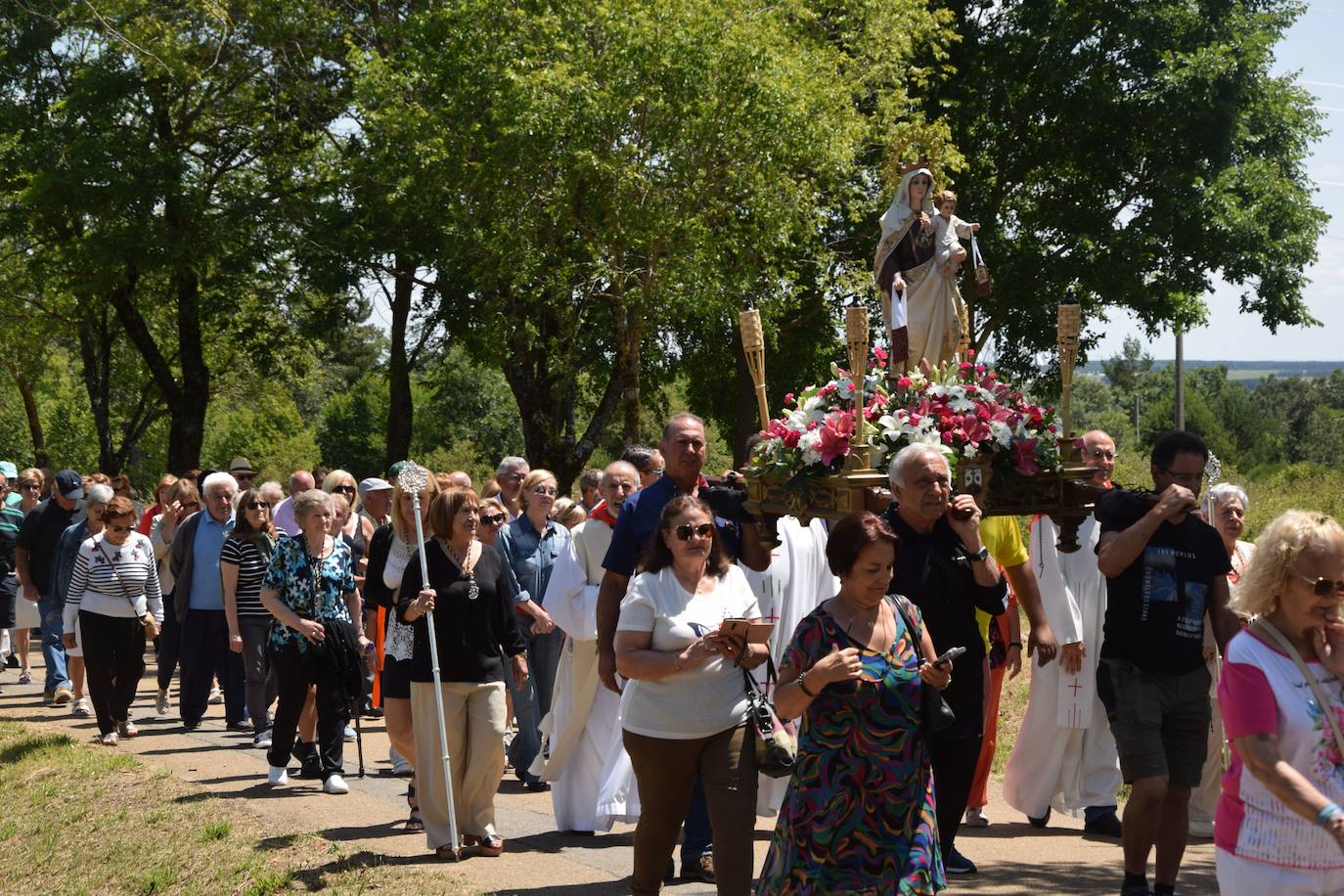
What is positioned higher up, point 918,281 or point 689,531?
point 918,281

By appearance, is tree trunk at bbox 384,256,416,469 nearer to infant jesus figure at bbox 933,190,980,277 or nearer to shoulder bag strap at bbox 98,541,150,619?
shoulder bag strap at bbox 98,541,150,619

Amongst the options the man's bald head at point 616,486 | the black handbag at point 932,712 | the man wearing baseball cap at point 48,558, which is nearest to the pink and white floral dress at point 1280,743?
the black handbag at point 932,712

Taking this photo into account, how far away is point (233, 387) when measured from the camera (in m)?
42.4

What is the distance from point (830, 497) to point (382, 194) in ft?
61.6

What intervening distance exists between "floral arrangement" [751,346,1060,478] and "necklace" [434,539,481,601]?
1.61m

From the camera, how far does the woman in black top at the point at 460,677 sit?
8164mm

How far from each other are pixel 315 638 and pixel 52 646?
20.8 ft

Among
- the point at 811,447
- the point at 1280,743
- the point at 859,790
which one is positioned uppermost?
the point at 811,447

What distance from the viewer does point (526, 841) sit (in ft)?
28.3

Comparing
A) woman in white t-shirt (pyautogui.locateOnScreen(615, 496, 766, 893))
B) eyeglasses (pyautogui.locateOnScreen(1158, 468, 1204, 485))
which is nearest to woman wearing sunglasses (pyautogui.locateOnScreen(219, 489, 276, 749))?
woman in white t-shirt (pyautogui.locateOnScreen(615, 496, 766, 893))

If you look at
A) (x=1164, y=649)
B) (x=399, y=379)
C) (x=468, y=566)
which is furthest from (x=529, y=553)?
(x=399, y=379)

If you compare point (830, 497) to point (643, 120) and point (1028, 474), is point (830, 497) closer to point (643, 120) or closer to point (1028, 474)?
point (1028, 474)

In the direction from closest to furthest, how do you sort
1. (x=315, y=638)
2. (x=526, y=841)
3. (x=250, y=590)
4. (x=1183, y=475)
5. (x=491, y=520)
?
(x=1183, y=475), (x=526, y=841), (x=315, y=638), (x=491, y=520), (x=250, y=590)

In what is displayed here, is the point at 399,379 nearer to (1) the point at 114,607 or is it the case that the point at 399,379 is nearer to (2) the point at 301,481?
(2) the point at 301,481
